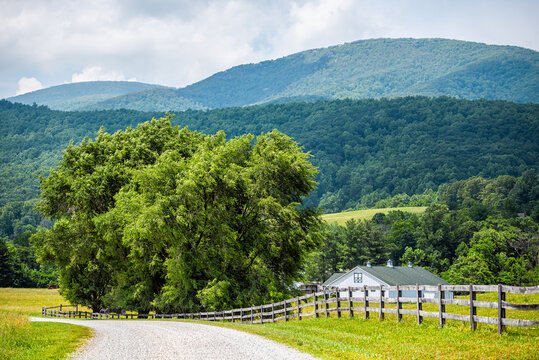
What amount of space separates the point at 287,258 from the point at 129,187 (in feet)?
43.0

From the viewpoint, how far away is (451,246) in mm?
129625

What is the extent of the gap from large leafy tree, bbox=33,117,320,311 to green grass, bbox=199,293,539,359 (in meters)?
17.8

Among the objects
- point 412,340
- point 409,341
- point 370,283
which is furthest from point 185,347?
point 370,283

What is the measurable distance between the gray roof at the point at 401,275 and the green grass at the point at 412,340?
70.5m

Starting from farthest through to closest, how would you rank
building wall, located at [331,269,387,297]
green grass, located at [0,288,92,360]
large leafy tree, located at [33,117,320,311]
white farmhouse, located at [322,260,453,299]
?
building wall, located at [331,269,387,297] < white farmhouse, located at [322,260,453,299] < large leafy tree, located at [33,117,320,311] < green grass, located at [0,288,92,360]

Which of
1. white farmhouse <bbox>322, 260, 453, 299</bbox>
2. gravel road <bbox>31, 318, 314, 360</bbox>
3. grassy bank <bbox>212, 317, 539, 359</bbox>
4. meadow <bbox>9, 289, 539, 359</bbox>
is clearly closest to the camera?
grassy bank <bbox>212, 317, 539, 359</bbox>

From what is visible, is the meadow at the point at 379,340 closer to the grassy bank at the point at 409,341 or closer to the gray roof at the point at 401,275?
the grassy bank at the point at 409,341

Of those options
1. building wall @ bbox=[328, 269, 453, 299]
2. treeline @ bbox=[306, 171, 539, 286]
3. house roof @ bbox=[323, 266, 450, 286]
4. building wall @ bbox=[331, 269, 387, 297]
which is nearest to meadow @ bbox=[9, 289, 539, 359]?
building wall @ bbox=[328, 269, 453, 299]

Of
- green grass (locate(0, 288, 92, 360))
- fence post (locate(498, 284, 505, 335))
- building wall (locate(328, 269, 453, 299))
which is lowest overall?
building wall (locate(328, 269, 453, 299))

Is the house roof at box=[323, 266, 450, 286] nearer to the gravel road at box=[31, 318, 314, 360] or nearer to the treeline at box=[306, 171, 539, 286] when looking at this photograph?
the treeline at box=[306, 171, 539, 286]

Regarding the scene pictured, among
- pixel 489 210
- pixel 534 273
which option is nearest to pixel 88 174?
pixel 534 273

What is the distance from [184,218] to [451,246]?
10526 centimetres

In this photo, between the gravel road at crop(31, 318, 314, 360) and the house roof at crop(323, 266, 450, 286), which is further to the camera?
the house roof at crop(323, 266, 450, 286)

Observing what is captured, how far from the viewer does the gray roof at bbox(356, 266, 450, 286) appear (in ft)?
293
